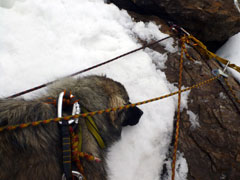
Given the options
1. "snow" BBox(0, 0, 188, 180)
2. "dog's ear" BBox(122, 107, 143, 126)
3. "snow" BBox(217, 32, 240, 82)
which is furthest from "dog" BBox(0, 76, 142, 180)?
"snow" BBox(217, 32, 240, 82)

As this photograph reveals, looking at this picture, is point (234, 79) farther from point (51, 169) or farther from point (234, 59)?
point (51, 169)

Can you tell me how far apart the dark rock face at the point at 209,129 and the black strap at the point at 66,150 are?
1.53 meters

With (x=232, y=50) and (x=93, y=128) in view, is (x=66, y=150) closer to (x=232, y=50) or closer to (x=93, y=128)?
(x=93, y=128)

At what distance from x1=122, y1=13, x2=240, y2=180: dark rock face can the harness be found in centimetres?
136

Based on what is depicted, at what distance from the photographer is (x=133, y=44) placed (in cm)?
293

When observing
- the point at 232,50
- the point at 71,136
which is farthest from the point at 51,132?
the point at 232,50

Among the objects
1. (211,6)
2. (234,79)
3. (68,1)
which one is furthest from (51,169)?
(211,6)

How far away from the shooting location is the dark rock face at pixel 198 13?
10.6 ft

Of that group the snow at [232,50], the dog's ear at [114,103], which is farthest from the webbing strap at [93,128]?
the snow at [232,50]

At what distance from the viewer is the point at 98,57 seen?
2592 millimetres

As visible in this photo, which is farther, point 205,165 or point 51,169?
point 205,165

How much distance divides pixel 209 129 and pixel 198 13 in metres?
2.30

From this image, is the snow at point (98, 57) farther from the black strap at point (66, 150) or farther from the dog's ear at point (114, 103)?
the black strap at point (66, 150)

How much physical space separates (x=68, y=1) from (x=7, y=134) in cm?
269
